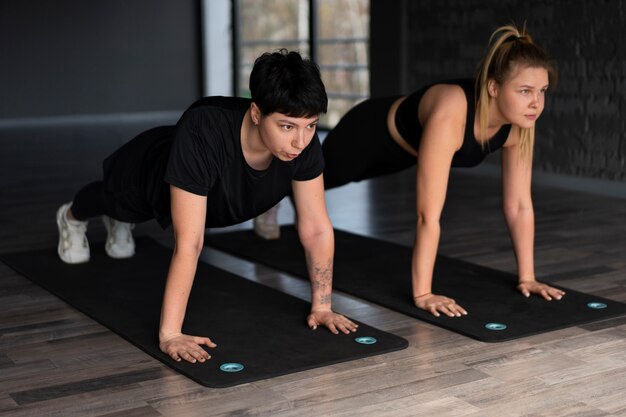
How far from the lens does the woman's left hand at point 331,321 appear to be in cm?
231

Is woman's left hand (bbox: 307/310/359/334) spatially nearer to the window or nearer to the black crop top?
the black crop top

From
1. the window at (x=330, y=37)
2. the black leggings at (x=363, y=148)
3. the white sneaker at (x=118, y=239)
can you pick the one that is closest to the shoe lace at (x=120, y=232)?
the white sneaker at (x=118, y=239)

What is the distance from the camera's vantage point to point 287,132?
197cm

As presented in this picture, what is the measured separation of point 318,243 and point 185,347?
0.45 meters

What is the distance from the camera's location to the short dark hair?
6.33 feet

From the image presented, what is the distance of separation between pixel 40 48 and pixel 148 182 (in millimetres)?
7789

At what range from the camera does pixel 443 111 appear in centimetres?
246

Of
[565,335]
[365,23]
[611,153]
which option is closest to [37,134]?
[365,23]

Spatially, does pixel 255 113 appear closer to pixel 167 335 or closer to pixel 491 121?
pixel 167 335

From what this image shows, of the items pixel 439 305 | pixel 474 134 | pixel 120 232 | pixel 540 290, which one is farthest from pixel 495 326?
pixel 120 232

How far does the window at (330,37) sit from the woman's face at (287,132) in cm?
552

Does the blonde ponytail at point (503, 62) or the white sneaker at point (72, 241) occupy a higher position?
the blonde ponytail at point (503, 62)

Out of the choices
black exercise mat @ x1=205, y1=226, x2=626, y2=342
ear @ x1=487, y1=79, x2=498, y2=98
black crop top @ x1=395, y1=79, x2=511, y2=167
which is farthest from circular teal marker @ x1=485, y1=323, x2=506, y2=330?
ear @ x1=487, y1=79, x2=498, y2=98

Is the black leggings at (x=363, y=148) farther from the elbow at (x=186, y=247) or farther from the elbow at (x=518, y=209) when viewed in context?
the elbow at (x=186, y=247)
